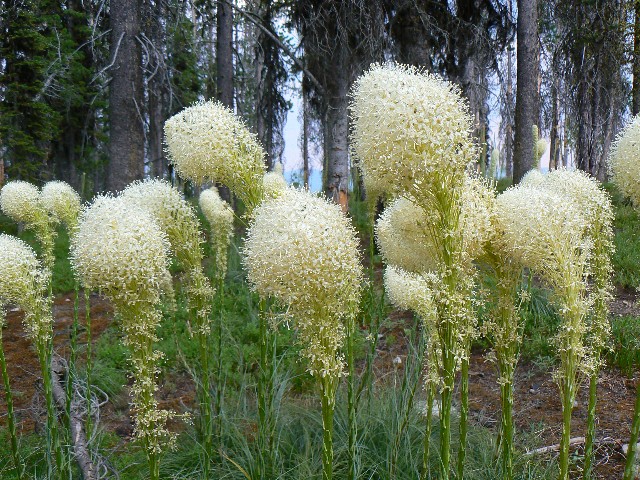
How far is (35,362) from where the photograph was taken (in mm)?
6547

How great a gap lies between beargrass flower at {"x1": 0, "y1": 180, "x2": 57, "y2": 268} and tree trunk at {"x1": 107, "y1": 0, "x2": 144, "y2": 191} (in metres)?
1.54

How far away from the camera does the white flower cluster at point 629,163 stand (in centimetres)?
177

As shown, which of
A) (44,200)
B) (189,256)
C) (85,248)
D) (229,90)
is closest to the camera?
(85,248)

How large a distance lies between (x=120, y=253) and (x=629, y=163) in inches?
74.1

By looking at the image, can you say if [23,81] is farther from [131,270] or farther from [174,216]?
[131,270]

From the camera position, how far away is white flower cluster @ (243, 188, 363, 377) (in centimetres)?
145

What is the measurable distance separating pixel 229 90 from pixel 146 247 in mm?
9163

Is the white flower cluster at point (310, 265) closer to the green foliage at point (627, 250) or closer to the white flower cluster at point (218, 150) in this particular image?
the white flower cluster at point (218, 150)

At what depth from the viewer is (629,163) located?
179 centimetres

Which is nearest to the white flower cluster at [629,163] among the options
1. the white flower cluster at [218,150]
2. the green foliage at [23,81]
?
the white flower cluster at [218,150]

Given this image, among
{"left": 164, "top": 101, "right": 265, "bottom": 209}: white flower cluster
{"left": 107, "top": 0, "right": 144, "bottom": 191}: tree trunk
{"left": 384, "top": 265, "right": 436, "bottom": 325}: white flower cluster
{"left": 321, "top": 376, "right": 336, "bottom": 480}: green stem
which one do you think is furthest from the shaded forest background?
{"left": 321, "top": 376, "right": 336, "bottom": 480}: green stem

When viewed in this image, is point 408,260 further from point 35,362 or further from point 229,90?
point 229,90

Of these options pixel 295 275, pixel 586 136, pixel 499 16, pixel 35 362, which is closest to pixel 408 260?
pixel 295 275

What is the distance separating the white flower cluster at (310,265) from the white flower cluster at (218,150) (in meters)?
0.58
